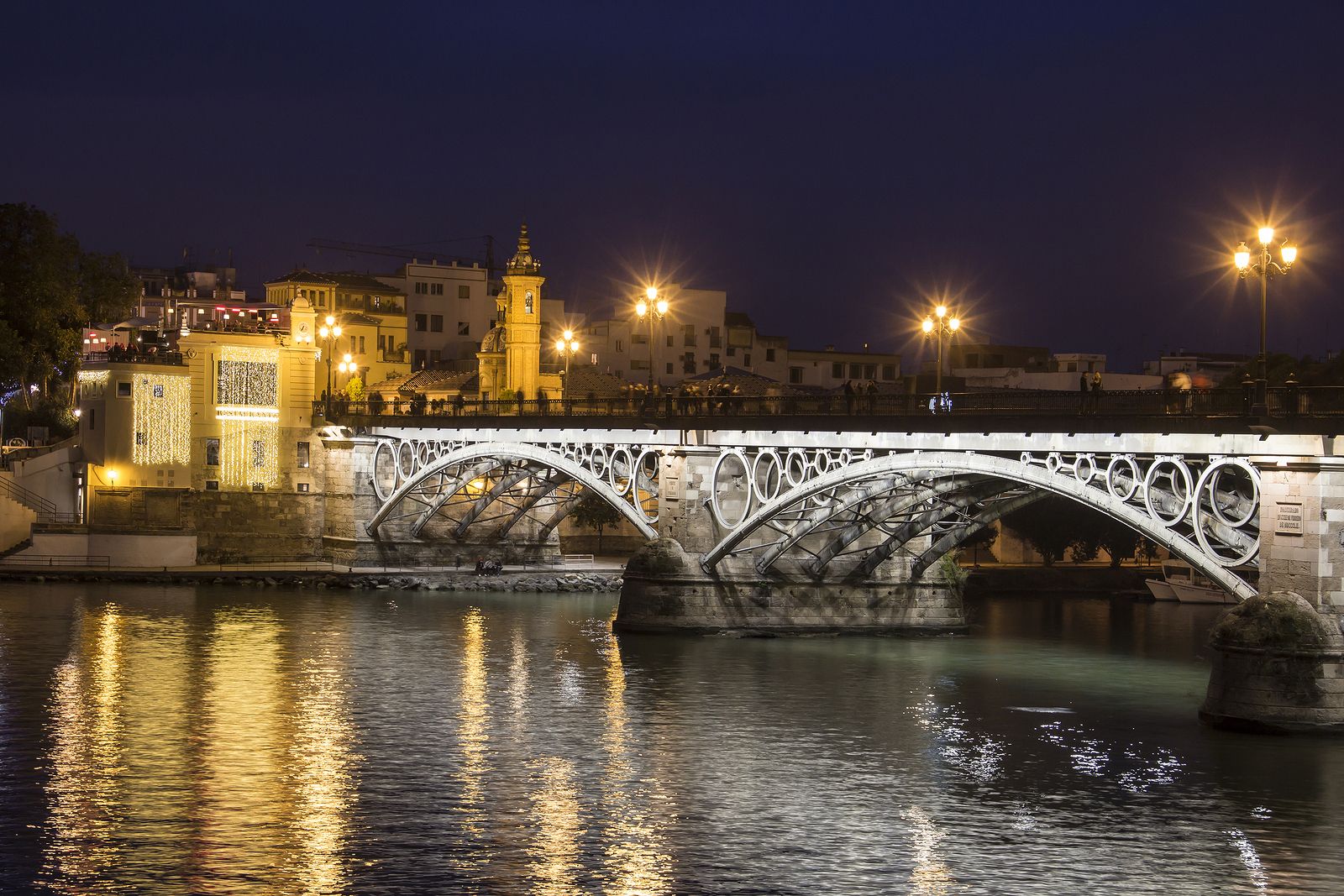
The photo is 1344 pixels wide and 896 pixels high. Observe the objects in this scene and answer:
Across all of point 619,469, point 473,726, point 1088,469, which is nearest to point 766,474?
point 619,469

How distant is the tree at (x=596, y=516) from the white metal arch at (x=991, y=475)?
3135 centimetres

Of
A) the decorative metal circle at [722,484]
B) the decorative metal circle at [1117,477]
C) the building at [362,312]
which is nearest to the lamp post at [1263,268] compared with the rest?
the decorative metal circle at [1117,477]

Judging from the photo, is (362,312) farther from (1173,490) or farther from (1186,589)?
(1173,490)

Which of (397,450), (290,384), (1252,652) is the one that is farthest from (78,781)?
(290,384)

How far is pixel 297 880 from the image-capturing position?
25078 millimetres

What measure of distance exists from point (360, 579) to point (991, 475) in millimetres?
30517

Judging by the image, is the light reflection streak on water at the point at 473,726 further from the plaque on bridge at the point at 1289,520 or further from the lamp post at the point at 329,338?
the lamp post at the point at 329,338

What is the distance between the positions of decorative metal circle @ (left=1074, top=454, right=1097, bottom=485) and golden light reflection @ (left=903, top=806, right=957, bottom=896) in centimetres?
894

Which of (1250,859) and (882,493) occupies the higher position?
(882,493)

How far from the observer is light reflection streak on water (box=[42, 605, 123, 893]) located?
85.7 ft

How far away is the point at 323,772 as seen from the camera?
32.2m

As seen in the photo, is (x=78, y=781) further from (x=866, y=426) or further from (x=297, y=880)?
(x=866, y=426)

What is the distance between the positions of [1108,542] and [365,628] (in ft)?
113

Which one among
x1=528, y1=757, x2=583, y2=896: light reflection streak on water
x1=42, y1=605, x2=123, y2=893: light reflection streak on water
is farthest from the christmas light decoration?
x1=528, y1=757, x2=583, y2=896: light reflection streak on water
